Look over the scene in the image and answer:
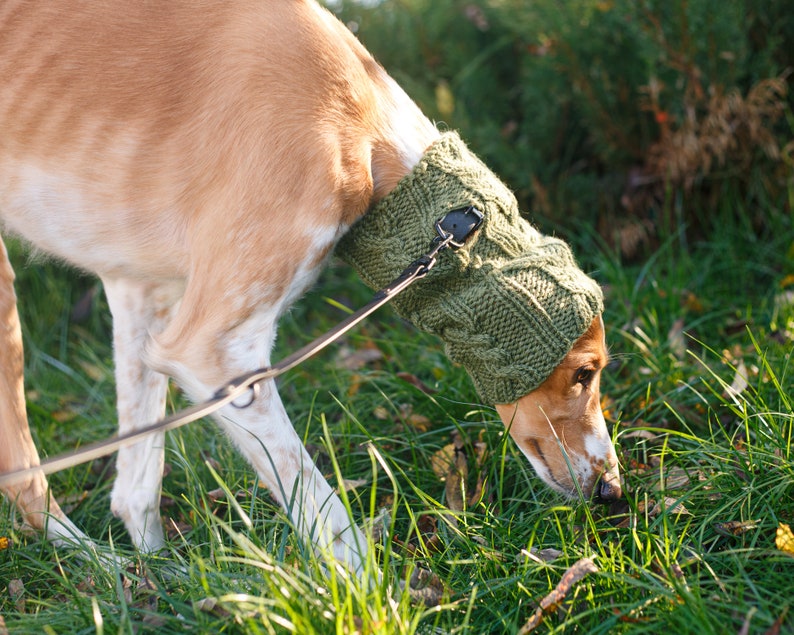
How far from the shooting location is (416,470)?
8.51 ft

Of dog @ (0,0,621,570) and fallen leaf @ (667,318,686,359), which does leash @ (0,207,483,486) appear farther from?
fallen leaf @ (667,318,686,359)

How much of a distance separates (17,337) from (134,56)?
3.07 feet

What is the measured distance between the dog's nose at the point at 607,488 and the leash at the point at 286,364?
30.5 inches

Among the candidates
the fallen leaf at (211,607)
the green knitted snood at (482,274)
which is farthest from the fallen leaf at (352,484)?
the fallen leaf at (211,607)

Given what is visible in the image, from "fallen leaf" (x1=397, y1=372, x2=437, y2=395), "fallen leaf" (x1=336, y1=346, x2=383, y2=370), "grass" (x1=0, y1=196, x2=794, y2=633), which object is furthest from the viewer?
"fallen leaf" (x1=336, y1=346, x2=383, y2=370)

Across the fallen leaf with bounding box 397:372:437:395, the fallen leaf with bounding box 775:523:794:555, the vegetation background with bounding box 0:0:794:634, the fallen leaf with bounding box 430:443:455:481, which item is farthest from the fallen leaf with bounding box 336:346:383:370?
the fallen leaf with bounding box 775:523:794:555

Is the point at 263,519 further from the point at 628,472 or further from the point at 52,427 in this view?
the point at 52,427

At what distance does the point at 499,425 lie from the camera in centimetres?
272

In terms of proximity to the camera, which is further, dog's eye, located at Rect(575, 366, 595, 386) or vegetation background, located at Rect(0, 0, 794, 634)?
dog's eye, located at Rect(575, 366, 595, 386)

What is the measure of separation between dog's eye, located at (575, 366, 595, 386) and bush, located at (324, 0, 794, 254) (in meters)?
1.59

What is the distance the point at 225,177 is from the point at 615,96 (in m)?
2.43

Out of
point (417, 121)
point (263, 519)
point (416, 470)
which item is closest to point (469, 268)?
point (417, 121)

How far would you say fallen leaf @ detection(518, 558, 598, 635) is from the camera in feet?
6.25

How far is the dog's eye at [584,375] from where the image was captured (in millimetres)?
2412
